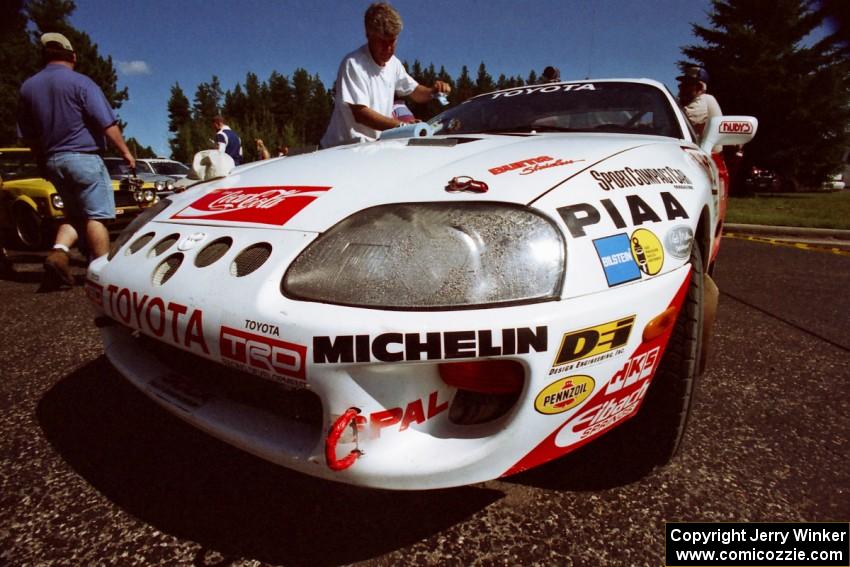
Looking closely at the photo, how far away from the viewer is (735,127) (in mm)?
2252

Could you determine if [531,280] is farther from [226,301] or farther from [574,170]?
[226,301]

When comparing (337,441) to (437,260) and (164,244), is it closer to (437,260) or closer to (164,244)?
(437,260)

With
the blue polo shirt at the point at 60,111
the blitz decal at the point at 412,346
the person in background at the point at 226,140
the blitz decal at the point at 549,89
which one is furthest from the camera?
the person in background at the point at 226,140

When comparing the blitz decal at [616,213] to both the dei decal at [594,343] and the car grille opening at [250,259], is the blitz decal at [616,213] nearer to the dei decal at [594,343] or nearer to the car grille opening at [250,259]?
the dei decal at [594,343]

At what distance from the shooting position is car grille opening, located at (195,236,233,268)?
1.11 meters

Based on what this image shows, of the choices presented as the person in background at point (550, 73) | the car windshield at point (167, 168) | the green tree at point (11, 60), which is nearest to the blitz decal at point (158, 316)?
the person in background at point (550, 73)

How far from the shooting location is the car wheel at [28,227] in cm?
545

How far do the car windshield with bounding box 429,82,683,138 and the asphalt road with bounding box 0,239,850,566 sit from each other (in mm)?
1109

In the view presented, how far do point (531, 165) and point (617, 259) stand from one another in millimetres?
317

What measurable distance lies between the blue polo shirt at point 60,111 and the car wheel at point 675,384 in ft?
11.8

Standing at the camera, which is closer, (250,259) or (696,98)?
(250,259)

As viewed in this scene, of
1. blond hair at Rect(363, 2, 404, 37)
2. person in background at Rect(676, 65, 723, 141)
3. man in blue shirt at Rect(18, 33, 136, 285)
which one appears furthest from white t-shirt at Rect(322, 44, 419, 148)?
person in background at Rect(676, 65, 723, 141)

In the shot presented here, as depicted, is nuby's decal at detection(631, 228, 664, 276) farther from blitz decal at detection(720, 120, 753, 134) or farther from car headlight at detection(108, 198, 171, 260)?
blitz decal at detection(720, 120, 753, 134)

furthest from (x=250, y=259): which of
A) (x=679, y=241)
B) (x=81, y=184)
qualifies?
(x=81, y=184)
